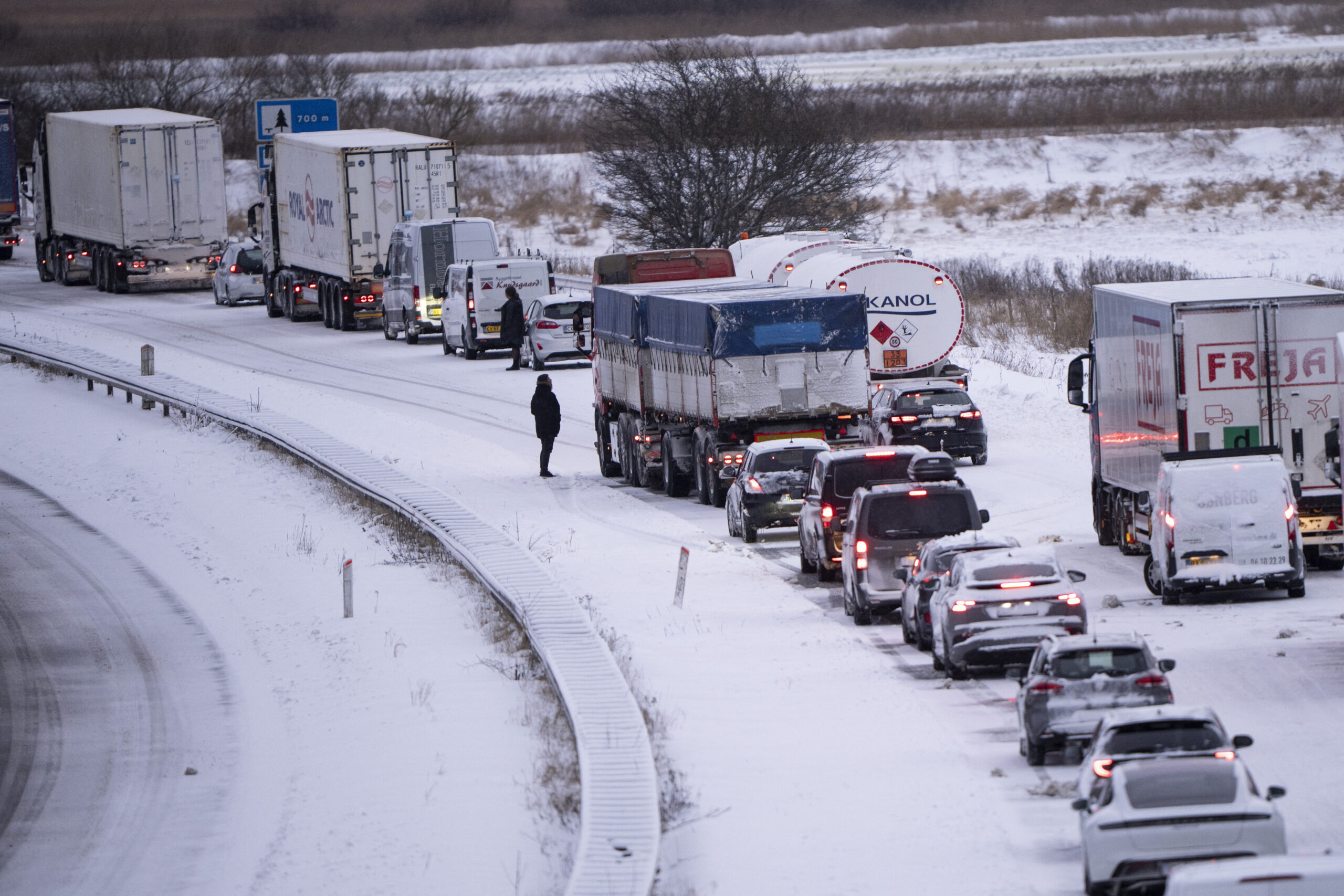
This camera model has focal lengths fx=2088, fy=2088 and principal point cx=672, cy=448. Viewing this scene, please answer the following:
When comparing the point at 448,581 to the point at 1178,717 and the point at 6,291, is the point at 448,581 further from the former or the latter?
the point at 6,291

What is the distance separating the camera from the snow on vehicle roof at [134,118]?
61375 millimetres

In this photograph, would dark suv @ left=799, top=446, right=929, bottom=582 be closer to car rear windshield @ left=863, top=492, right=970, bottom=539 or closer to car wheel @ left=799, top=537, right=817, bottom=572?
car wheel @ left=799, top=537, right=817, bottom=572

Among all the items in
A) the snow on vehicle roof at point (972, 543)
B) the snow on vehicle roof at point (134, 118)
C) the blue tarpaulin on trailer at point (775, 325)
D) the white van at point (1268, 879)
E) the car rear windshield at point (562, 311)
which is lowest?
the white van at point (1268, 879)

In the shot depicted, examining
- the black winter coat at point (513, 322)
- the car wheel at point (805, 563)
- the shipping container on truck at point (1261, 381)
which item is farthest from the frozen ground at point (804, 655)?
the black winter coat at point (513, 322)

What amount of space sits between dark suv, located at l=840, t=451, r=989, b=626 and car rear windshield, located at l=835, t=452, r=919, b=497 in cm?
225

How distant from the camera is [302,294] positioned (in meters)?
56.8

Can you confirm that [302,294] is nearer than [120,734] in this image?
No

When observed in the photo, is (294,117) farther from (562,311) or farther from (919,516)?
(919,516)

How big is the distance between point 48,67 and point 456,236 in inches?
2929

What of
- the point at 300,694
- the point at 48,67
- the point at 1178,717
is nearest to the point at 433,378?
the point at 300,694

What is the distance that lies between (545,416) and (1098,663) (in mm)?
18553

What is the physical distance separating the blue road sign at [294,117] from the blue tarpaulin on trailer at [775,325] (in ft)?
117

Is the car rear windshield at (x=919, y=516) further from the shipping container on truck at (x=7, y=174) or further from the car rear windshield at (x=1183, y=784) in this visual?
the shipping container on truck at (x=7, y=174)

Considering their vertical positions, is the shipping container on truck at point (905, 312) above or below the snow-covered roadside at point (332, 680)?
above
